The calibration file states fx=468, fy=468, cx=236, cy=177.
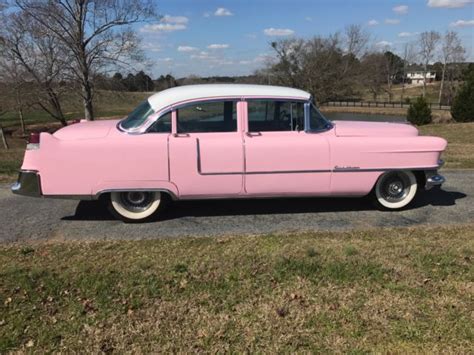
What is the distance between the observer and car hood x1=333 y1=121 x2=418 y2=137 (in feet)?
18.7

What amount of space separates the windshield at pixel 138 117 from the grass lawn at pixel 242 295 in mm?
1420

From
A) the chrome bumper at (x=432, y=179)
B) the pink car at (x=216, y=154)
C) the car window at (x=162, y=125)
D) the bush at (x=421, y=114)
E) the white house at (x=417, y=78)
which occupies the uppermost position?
the white house at (x=417, y=78)

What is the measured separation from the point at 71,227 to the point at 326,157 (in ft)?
10.1

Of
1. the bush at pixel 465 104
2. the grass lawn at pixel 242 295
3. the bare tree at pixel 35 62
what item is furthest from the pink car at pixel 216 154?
the bush at pixel 465 104

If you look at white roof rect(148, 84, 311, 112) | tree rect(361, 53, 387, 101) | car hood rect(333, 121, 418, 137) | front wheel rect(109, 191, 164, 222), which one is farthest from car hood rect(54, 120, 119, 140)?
tree rect(361, 53, 387, 101)

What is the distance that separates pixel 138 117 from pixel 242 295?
2.71m

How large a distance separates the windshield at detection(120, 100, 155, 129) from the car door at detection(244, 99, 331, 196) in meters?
1.15

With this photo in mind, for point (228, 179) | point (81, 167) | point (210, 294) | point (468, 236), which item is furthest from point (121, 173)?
point (468, 236)

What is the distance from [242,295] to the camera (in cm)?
372

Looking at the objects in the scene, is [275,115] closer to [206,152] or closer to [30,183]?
[206,152]

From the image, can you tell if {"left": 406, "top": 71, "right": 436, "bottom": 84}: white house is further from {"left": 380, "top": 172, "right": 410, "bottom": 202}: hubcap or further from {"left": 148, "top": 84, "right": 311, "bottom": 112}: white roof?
{"left": 148, "top": 84, "right": 311, "bottom": 112}: white roof

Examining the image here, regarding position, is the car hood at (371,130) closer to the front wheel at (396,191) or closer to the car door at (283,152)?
the car door at (283,152)

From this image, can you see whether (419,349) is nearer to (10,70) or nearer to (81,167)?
(81,167)

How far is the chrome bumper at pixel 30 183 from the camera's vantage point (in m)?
5.27
